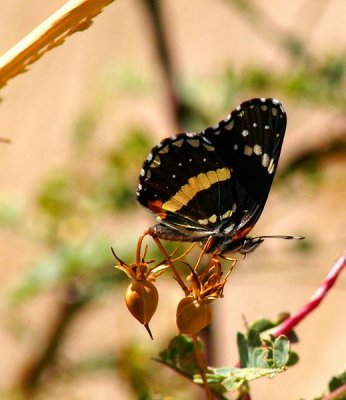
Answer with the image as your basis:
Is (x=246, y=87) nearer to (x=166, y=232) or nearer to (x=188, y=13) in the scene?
(x=166, y=232)

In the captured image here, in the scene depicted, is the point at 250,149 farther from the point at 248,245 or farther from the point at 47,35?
the point at 47,35

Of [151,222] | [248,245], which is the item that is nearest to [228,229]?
[248,245]

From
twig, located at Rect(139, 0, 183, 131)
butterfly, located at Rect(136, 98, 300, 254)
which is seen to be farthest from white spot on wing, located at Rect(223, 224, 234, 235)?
twig, located at Rect(139, 0, 183, 131)

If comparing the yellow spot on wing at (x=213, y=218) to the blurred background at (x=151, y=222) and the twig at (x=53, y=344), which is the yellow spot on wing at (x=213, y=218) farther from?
the twig at (x=53, y=344)

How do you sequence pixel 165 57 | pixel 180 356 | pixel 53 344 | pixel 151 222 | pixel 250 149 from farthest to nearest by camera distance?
pixel 151 222 → pixel 53 344 → pixel 165 57 → pixel 250 149 → pixel 180 356

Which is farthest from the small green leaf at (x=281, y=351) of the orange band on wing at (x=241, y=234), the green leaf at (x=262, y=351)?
the orange band on wing at (x=241, y=234)

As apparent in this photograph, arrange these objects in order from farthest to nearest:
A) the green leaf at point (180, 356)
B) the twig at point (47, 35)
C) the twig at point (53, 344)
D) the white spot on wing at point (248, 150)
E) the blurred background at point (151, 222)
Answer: the twig at point (53, 344), the blurred background at point (151, 222), the white spot on wing at point (248, 150), the green leaf at point (180, 356), the twig at point (47, 35)

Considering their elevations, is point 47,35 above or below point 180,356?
above
